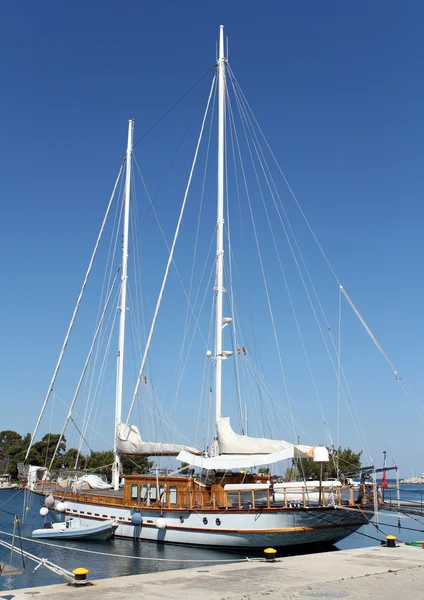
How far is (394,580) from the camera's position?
15.4m

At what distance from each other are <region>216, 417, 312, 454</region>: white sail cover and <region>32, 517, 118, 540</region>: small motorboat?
745 centimetres

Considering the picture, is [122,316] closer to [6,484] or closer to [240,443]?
[240,443]

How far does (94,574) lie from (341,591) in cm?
1204

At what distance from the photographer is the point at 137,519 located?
30.4m

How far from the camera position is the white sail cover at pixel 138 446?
35.4 m

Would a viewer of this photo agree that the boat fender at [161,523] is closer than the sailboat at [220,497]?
No

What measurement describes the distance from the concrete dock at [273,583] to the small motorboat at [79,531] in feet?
48.3

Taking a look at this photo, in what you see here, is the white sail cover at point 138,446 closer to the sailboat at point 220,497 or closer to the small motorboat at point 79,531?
the sailboat at point 220,497

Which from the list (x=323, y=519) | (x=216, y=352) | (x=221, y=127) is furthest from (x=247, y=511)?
(x=221, y=127)

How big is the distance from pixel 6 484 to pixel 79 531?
96.2m

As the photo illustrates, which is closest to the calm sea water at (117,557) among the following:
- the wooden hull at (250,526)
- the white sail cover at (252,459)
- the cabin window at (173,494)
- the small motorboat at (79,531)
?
the small motorboat at (79,531)

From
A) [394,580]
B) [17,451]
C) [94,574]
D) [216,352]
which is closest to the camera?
[394,580]

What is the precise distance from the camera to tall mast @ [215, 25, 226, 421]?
106 feet

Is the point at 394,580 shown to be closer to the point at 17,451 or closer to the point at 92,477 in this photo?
the point at 92,477
